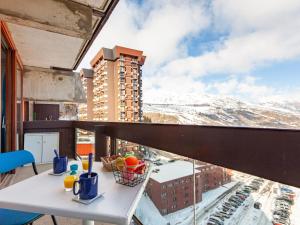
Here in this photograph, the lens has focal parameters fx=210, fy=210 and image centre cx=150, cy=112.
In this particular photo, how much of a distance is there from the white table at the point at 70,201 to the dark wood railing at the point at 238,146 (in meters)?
0.39

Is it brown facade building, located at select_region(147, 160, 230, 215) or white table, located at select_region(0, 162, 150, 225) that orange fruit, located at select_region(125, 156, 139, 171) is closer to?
white table, located at select_region(0, 162, 150, 225)

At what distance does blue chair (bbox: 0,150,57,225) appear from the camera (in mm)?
1297

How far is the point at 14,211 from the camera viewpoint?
4.67 ft

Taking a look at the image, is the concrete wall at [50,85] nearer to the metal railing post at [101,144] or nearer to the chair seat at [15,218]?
the metal railing post at [101,144]

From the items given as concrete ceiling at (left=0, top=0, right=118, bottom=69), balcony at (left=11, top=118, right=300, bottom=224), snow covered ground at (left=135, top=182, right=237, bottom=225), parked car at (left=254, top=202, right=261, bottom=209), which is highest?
concrete ceiling at (left=0, top=0, right=118, bottom=69)

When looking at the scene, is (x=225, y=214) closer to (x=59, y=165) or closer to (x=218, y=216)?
(x=218, y=216)

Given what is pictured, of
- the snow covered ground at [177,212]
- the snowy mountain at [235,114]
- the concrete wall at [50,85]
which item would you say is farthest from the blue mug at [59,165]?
the concrete wall at [50,85]

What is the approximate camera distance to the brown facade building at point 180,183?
110 centimetres

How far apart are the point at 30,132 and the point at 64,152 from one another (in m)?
0.93

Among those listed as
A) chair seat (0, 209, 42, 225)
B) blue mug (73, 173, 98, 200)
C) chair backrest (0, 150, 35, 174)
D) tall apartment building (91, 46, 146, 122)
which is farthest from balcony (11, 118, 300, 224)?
tall apartment building (91, 46, 146, 122)

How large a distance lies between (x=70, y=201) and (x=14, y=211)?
78 cm

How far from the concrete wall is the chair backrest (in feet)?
12.4

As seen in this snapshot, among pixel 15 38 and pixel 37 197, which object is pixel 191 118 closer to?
pixel 37 197

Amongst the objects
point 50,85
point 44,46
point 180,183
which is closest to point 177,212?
point 180,183
